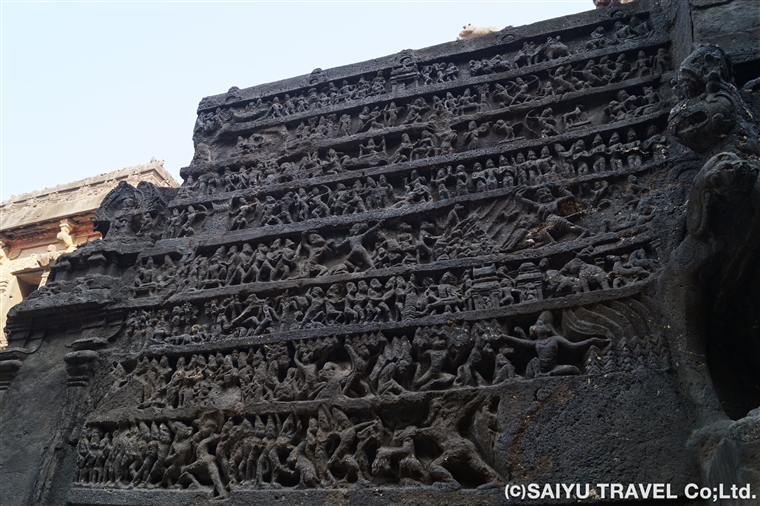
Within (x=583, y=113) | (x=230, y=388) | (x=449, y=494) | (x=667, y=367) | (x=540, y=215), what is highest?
(x=583, y=113)

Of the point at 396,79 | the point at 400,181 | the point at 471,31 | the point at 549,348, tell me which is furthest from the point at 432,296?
the point at 471,31

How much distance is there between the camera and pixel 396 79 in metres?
7.48

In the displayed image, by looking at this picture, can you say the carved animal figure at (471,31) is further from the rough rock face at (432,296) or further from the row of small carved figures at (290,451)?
the row of small carved figures at (290,451)

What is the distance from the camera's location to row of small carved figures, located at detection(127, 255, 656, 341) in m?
4.92

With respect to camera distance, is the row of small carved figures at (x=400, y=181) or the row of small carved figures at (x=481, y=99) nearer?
the row of small carved figures at (x=400, y=181)

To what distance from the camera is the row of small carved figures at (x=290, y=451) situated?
4.39 m

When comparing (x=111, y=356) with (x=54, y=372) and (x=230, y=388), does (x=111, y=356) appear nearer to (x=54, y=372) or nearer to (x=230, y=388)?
(x=54, y=372)

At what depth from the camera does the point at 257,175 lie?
7.27m

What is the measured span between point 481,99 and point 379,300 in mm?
2790

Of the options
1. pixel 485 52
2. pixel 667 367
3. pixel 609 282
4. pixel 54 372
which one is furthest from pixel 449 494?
pixel 485 52

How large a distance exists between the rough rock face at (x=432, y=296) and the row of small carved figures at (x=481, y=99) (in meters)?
0.03

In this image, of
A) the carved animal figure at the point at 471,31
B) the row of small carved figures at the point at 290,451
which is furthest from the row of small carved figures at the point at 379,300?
the carved animal figure at the point at 471,31

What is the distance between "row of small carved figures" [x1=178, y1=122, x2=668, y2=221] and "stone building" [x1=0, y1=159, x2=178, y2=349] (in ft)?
19.3

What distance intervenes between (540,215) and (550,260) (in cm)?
52
